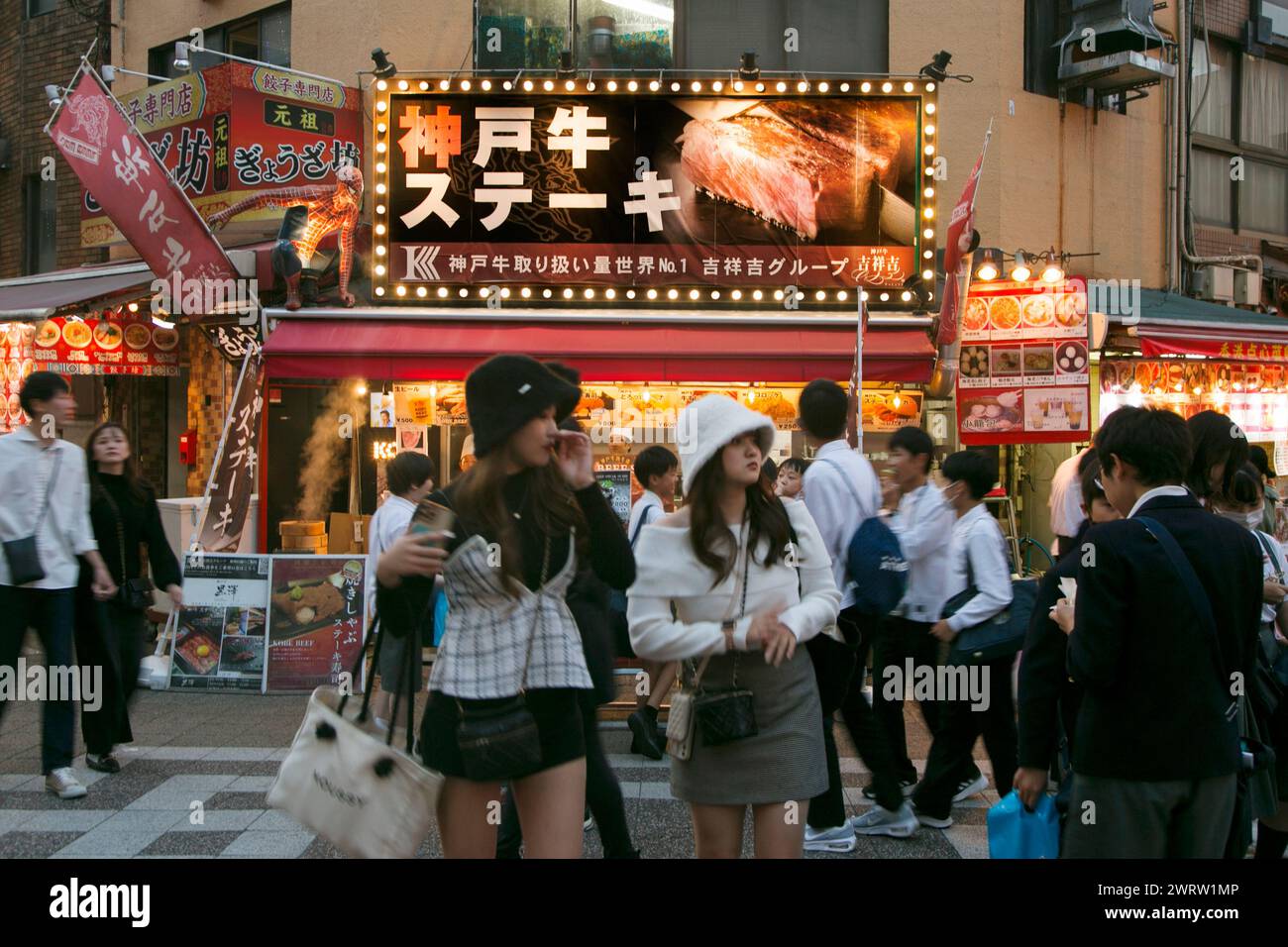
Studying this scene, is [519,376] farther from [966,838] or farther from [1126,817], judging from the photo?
[966,838]

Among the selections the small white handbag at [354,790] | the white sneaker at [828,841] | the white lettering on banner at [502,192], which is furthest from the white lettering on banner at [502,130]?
the small white handbag at [354,790]

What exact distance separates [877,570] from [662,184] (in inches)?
275

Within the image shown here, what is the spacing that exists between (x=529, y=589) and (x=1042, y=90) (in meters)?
10.6

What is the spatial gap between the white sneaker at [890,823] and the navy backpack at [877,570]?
1217 millimetres

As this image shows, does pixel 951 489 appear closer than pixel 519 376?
No

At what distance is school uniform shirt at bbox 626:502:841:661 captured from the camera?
320cm

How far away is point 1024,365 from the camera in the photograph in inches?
397

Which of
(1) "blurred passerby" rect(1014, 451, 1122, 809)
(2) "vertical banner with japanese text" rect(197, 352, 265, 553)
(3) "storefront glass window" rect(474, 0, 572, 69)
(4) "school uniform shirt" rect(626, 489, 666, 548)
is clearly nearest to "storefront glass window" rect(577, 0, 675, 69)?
(3) "storefront glass window" rect(474, 0, 572, 69)

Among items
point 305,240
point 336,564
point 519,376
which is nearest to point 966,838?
point 519,376

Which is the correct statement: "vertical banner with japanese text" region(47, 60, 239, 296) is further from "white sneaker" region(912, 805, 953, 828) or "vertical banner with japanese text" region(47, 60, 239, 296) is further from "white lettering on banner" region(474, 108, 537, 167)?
"white sneaker" region(912, 805, 953, 828)

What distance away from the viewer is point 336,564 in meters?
8.58

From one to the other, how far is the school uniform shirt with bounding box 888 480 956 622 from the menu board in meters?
10.8

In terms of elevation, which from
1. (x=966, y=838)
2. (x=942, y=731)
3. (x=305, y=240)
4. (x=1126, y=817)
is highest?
(x=305, y=240)

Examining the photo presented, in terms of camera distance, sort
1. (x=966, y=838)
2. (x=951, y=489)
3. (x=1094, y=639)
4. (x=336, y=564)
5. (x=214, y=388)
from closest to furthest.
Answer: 1. (x=1094, y=639)
2. (x=966, y=838)
3. (x=951, y=489)
4. (x=336, y=564)
5. (x=214, y=388)
